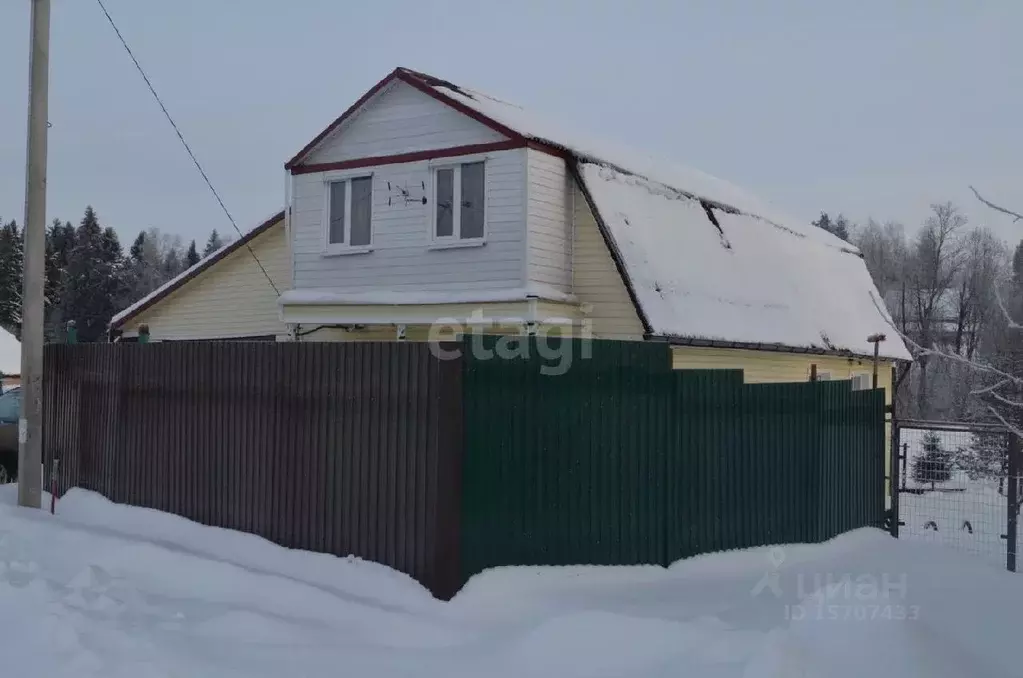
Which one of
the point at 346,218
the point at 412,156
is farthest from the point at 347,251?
the point at 412,156

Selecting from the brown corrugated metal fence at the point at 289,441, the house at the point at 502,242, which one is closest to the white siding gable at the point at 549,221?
the house at the point at 502,242

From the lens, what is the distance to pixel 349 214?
14.0m

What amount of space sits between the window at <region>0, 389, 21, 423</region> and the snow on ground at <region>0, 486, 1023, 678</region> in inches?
227

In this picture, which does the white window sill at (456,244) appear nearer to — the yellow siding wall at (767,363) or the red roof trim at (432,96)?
the red roof trim at (432,96)

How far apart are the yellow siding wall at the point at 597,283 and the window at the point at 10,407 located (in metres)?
8.96

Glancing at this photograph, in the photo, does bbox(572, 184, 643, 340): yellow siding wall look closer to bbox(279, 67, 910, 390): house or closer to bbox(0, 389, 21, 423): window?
bbox(279, 67, 910, 390): house

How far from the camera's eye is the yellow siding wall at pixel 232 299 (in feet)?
58.5

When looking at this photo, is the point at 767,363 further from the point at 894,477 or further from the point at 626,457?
the point at 626,457

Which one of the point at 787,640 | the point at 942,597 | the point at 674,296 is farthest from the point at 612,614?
the point at 674,296

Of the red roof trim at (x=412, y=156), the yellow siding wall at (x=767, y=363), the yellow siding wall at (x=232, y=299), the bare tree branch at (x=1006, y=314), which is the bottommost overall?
the yellow siding wall at (x=767, y=363)

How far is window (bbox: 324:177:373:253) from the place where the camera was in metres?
13.8

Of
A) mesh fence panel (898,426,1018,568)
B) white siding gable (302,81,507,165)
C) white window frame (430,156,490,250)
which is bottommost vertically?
mesh fence panel (898,426,1018,568)

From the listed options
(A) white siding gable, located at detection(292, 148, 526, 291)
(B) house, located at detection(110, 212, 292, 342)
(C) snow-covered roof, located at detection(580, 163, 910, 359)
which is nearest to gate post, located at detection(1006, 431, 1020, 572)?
(C) snow-covered roof, located at detection(580, 163, 910, 359)

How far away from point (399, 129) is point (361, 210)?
1465mm
